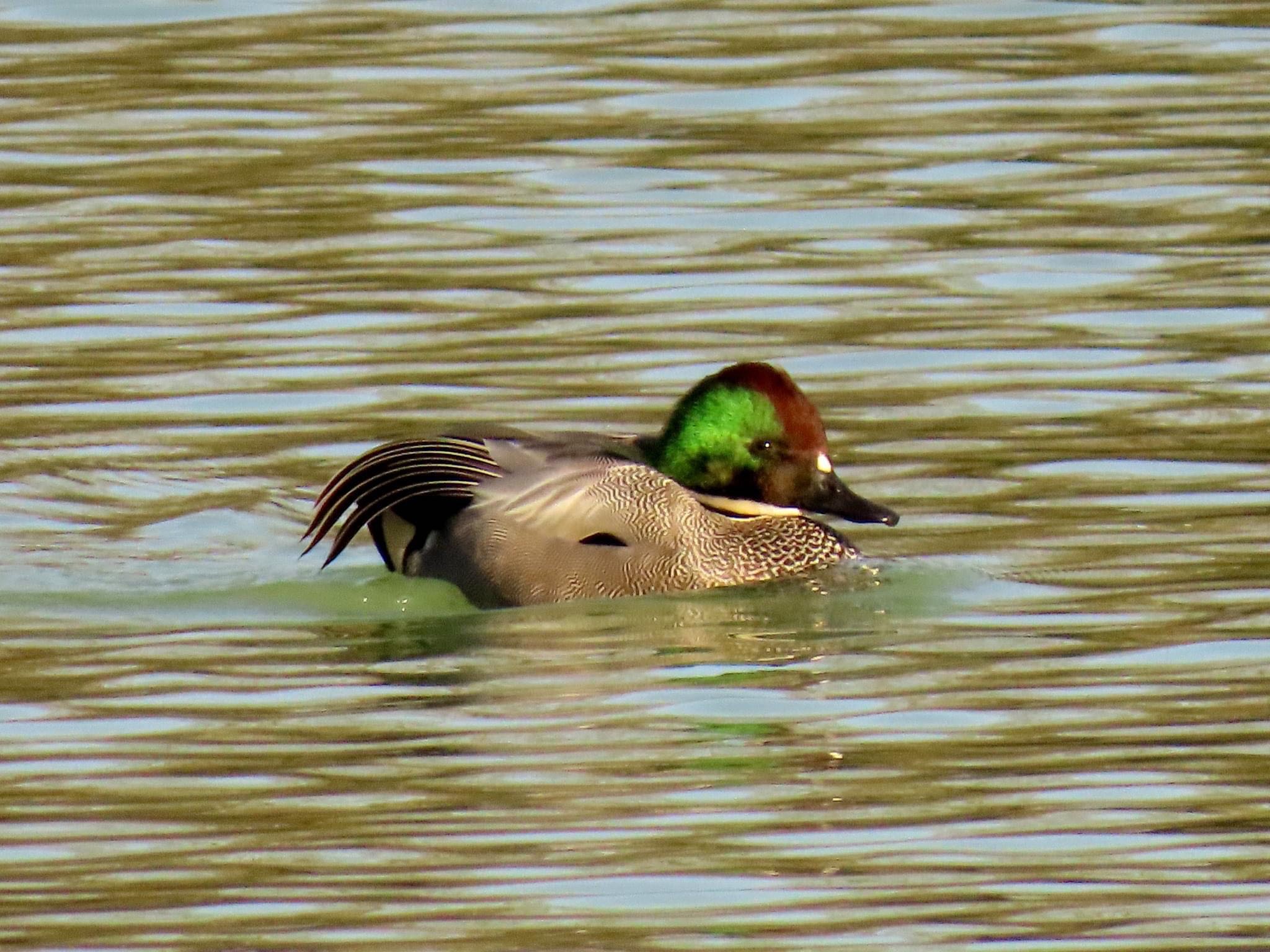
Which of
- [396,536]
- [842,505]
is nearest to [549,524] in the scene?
[396,536]

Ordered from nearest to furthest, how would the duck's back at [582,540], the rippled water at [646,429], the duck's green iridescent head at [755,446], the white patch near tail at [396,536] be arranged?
the rippled water at [646,429], the duck's back at [582,540], the duck's green iridescent head at [755,446], the white patch near tail at [396,536]

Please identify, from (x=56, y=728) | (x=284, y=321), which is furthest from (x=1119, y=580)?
(x=284, y=321)

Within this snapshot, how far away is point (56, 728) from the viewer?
8086 millimetres

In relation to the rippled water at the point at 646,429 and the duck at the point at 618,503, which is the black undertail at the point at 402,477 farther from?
the rippled water at the point at 646,429

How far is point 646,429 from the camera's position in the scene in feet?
37.7


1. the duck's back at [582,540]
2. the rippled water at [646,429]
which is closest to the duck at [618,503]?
the duck's back at [582,540]

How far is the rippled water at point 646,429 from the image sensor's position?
22.1ft

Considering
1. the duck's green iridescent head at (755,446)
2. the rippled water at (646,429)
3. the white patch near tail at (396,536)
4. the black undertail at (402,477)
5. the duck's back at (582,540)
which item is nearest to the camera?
the rippled water at (646,429)

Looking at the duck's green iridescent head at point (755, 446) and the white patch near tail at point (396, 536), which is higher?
the duck's green iridescent head at point (755, 446)

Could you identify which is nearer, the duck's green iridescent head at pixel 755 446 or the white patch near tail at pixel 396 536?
the duck's green iridescent head at pixel 755 446

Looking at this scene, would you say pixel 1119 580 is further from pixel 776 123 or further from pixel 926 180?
pixel 776 123

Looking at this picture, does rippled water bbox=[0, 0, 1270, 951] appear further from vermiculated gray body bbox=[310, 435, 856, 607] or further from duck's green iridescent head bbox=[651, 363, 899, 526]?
duck's green iridescent head bbox=[651, 363, 899, 526]

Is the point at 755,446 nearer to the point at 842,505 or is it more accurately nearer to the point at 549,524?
the point at 842,505

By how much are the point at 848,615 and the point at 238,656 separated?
5.75 feet
